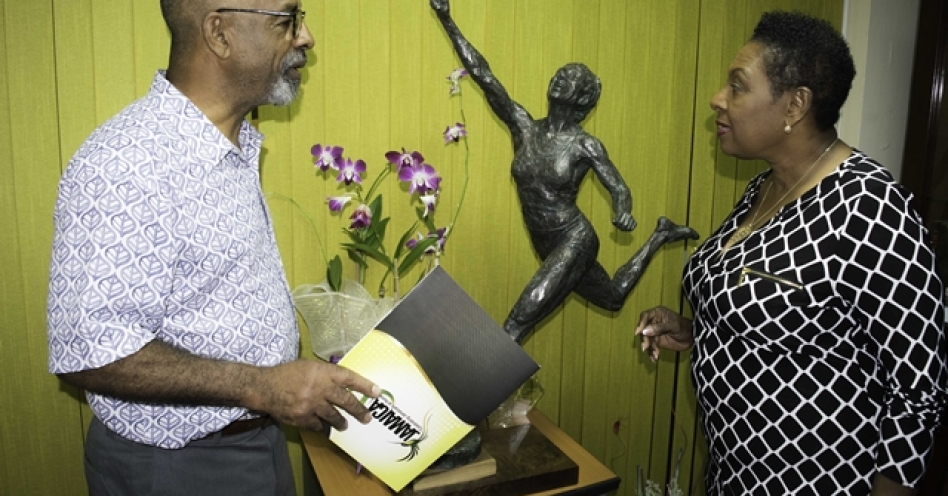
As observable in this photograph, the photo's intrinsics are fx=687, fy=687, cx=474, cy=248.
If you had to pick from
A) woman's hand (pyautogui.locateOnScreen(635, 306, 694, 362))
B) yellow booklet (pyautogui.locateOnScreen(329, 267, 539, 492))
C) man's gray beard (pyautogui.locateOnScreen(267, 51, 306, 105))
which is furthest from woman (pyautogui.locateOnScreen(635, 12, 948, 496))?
man's gray beard (pyautogui.locateOnScreen(267, 51, 306, 105))

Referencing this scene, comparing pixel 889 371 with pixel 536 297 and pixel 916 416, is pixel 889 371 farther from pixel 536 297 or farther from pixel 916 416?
pixel 536 297

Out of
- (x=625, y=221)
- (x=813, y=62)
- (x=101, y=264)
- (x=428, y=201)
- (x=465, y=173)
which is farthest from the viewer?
(x=465, y=173)

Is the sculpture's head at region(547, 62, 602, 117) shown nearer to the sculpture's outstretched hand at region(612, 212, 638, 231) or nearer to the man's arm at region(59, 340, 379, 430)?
the sculpture's outstretched hand at region(612, 212, 638, 231)

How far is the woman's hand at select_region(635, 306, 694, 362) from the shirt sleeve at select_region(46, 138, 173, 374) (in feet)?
3.38

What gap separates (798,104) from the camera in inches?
51.0

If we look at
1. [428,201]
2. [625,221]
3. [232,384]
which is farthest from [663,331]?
[232,384]

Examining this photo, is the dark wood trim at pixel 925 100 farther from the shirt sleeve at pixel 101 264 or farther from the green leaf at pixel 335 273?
the shirt sleeve at pixel 101 264

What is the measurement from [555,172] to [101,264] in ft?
3.33

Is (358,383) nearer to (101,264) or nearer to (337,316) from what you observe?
(101,264)

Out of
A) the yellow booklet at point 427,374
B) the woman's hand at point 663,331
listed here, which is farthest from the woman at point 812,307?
the yellow booklet at point 427,374

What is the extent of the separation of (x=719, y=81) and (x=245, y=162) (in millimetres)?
1622

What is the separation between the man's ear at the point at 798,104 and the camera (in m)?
1.28

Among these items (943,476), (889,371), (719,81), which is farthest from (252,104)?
(943,476)

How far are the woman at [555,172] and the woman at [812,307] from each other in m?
0.32
